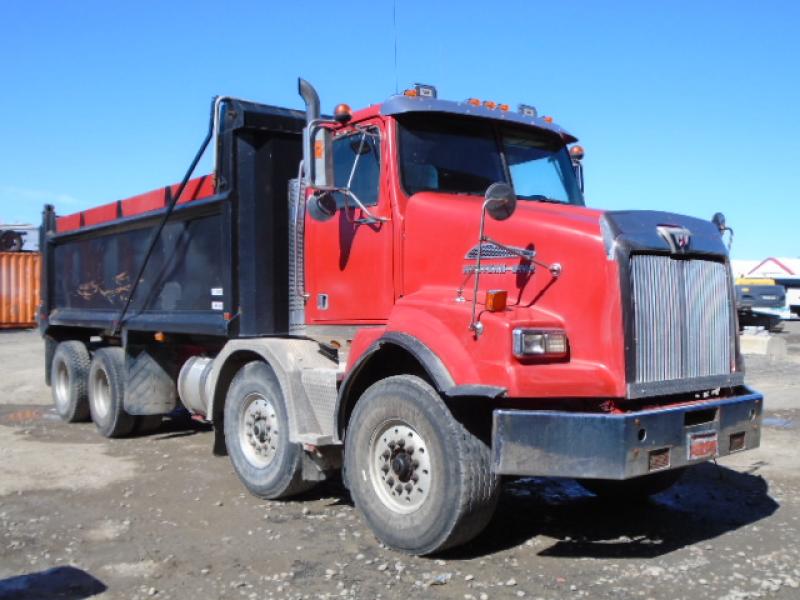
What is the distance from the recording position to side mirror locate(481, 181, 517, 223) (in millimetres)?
4625

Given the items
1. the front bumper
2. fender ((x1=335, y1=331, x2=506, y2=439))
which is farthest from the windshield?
the front bumper

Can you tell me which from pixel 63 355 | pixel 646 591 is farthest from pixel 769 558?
pixel 63 355

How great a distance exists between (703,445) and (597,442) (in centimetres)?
81

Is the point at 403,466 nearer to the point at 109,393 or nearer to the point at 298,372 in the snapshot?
the point at 298,372

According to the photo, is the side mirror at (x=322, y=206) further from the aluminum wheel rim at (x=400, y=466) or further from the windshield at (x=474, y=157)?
the aluminum wheel rim at (x=400, y=466)

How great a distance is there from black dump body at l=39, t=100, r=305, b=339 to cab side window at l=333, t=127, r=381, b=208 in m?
1.06

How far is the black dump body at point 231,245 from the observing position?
6887mm

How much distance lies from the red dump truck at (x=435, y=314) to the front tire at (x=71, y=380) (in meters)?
2.98

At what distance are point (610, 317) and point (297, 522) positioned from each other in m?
2.81

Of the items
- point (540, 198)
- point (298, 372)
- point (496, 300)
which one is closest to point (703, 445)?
point (496, 300)

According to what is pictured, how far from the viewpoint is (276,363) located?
6285mm

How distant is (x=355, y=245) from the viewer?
590 cm

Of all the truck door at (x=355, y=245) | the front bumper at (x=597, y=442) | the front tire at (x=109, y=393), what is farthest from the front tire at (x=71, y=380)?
the front bumper at (x=597, y=442)

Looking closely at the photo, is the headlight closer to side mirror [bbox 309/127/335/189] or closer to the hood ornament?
the hood ornament
